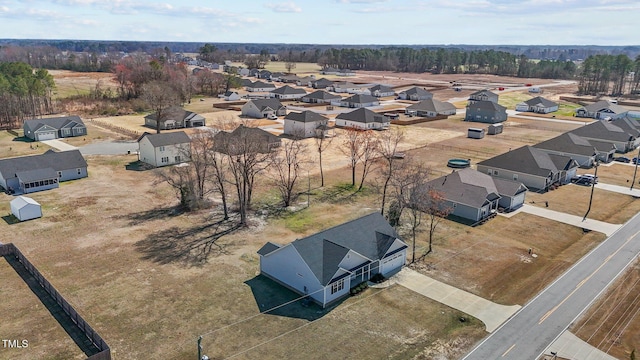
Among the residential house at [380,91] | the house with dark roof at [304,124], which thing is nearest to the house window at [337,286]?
the house with dark roof at [304,124]

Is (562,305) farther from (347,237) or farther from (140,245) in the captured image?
(140,245)

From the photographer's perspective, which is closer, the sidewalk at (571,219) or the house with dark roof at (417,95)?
the sidewalk at (571,219)

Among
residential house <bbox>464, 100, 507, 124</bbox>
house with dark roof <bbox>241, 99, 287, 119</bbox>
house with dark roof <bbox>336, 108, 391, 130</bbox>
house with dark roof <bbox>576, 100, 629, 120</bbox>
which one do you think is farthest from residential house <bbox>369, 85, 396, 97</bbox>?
house with dark roof <bbox>576, 100, 629, 120</bbox>

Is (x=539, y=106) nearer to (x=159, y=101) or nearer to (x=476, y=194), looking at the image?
(x=476, y=194)

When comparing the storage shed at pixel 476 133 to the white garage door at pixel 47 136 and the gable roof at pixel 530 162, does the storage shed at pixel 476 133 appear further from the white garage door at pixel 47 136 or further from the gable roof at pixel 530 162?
the white garage door at pixel 47 136

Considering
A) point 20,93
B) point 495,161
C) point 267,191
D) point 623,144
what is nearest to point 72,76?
point 20,93

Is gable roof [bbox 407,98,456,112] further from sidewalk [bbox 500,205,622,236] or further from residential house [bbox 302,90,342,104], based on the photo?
sidewalk [bbox 500,205,622,236]

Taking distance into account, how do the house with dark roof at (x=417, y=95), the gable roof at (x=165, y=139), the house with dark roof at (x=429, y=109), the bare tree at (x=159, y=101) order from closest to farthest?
the gable roof at (x=165, y=139)
the bare tree at (x=159, y=101)
the house with dark roof at (x=429, y=109)
the house with dark roof at (x=417, y=95)
